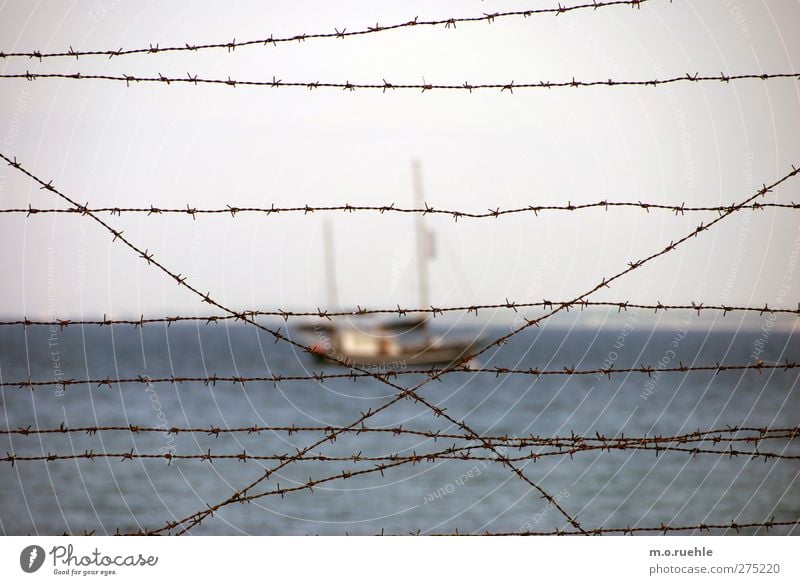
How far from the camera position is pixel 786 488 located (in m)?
19.9

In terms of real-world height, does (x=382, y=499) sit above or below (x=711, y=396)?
below

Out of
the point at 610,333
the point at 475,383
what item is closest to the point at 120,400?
the point at 475,383

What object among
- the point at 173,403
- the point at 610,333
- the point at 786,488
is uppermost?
the point at 610,333

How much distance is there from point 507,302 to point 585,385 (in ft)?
153

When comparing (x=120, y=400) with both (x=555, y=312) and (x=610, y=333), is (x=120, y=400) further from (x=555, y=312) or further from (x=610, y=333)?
(x=610, y=333)

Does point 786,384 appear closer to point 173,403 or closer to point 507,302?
point 173,403

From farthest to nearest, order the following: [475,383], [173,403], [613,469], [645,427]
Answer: [475,383] → [173,403] → [645,427] → [613,469]

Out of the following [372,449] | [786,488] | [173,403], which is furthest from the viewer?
[173,403]

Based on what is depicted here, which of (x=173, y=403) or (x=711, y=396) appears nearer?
(x=173, y=403)

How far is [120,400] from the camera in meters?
35.2

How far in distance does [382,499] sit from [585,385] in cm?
3188

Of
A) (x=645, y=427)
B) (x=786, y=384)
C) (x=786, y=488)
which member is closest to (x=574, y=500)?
(x=786, y=488)

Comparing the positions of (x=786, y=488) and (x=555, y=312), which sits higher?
(x=555, y=312)

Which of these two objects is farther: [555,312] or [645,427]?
[645,427]
